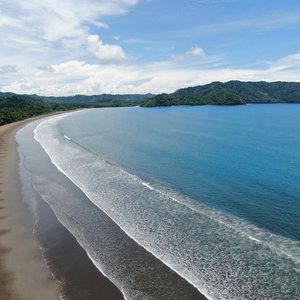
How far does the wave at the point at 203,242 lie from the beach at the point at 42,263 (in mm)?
3404

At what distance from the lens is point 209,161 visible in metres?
38.0

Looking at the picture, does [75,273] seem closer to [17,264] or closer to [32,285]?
[32,285]

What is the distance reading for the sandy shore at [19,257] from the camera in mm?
13812

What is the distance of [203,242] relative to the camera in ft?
59.8

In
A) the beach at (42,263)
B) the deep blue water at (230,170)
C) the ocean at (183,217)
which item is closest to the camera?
the beach at (42,263)

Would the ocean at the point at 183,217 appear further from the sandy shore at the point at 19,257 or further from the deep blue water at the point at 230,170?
the sandy shore at the point at 19,257

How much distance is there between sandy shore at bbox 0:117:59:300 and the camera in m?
13.8

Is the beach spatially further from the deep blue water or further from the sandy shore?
the deep blue water

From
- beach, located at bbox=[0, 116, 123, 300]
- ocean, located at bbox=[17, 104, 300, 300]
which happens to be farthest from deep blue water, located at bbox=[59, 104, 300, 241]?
beach, located at bbox=[0, 116, 123, 300]

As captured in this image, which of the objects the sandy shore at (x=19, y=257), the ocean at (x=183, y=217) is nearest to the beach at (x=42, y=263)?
the sandy shore at (x=19, y=257)

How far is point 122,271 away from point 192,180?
15712 millimetres

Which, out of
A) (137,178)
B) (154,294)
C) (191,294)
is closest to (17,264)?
(154,294)

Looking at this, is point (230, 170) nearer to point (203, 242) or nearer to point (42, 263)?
point (203, 242)

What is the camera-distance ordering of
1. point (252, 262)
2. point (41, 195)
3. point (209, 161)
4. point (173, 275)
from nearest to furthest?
point (173, 275)
point (252, 262)
point (41, 195)
point (209, 161)
